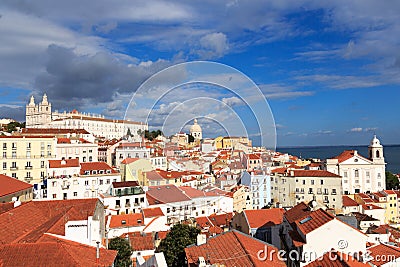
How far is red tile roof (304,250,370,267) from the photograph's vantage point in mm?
7230

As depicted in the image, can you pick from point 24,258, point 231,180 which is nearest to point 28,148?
point 231,180

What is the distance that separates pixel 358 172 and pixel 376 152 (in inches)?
129

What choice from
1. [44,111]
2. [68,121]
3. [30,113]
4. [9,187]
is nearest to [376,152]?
[9,187]

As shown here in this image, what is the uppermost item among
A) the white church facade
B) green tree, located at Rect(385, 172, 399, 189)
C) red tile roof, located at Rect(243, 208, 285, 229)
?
the white church facade

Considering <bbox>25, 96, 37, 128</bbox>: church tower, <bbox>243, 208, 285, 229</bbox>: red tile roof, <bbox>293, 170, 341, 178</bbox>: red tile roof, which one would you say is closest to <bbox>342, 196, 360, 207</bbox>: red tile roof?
<bbox>293, 170, 341, 178</bbox>: red tile roof

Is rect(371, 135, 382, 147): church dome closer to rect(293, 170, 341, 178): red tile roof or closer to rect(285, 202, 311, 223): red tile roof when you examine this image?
rect(293, 170, 341, 178): red tile roof

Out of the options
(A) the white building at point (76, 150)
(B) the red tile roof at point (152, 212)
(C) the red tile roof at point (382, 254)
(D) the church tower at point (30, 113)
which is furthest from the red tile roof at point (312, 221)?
(D) the church tower at point (30, 113)

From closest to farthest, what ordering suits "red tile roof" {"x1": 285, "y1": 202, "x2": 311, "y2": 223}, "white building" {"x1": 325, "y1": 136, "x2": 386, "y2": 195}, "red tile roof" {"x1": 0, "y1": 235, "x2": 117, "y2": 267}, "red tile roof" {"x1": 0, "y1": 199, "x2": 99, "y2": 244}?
"red tile roof" {"x1": 0, "y1": 235, "x2": 117, "y2": 267}, "red tile roof" {"x1": 0, "y1": 199, "x2": 99, "y2": 244}, "red tile roof" {"x1": 285, "y1": 202, "x2": 311, "y2": 223}, "white building" {"x1": 325, "y1": 136, "x2": 386, "y2": 195}

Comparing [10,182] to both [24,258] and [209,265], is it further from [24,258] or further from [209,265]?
[209,265]

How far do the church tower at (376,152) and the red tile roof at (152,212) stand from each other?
28.1 metres

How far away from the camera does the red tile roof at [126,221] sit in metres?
18.8

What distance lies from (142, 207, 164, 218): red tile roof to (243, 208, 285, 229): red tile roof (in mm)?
7629

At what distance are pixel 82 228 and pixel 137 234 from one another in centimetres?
889

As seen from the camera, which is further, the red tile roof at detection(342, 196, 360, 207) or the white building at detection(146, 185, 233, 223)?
the red tile roof at detection(342, 196, 360, 207)
